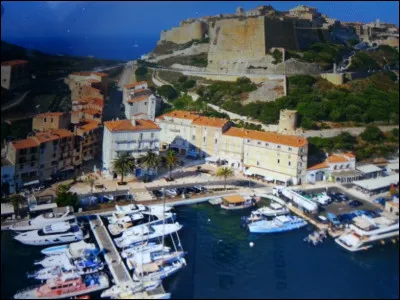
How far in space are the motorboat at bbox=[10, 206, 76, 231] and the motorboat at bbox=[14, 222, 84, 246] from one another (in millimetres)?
226

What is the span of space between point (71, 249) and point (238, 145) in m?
9.78

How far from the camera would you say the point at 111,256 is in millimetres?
13961

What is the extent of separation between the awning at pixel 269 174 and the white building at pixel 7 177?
9613 mm

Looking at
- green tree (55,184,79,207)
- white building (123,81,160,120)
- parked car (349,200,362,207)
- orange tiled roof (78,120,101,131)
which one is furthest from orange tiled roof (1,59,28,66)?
parked car (349,200,362,207)

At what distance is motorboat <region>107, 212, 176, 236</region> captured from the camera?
15.6 metres

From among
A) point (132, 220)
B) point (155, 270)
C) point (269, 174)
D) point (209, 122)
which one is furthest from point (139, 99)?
point (155, 270)

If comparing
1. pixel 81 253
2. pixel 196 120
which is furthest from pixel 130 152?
pixel 81 253

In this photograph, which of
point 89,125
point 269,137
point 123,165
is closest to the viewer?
point 123,165

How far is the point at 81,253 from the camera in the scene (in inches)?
541

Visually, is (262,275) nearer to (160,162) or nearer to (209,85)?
(160,162)

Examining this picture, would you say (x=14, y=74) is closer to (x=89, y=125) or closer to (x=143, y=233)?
(x=89, y=125)

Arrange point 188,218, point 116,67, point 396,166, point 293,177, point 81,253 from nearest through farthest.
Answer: point 81,253
point 396,166
point 188,218
point 293,177
point 116,67

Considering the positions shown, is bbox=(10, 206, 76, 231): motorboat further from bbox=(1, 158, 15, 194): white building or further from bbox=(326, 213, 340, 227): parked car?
bbox=(326, 213, 340, 227): parked car

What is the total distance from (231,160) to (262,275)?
9217 mm
